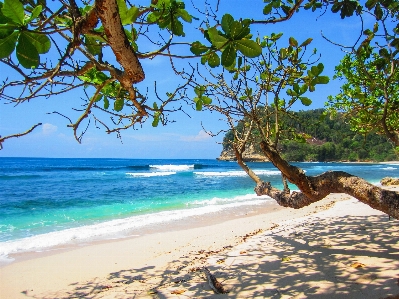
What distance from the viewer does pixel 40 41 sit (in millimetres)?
1078

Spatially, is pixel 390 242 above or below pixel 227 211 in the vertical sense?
above

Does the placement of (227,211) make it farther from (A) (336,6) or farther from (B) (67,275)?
(A) (336,6)

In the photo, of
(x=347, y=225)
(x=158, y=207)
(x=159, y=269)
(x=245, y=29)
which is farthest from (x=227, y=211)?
(x=245, y=29)

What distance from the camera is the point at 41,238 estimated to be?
6.97 m

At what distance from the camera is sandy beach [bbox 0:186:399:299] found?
254cm

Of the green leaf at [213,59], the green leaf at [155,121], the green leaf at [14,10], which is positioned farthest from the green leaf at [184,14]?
the green leaf at [155,121]

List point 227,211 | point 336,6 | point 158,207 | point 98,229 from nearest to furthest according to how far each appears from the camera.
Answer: point 336,6, point 98,229, point 227,211, point 158,207

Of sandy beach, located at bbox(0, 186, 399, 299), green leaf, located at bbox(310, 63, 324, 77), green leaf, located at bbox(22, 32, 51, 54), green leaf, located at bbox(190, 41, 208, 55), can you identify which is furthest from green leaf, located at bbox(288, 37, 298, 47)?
green leaf, located at bbox(22, 32, 51, 54)

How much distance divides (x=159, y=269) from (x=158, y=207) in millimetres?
8150

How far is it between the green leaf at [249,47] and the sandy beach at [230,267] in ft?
6.47

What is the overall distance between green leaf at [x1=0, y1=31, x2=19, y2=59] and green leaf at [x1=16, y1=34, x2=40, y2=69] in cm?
2

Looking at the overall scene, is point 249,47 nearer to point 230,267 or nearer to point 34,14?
point 34,14

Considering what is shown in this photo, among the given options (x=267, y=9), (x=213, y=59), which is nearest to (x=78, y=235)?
(x=267, y=9)

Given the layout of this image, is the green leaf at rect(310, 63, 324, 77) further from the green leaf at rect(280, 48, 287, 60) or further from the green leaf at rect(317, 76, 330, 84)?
the green leaf at rect(280, 48, 287, 60)
